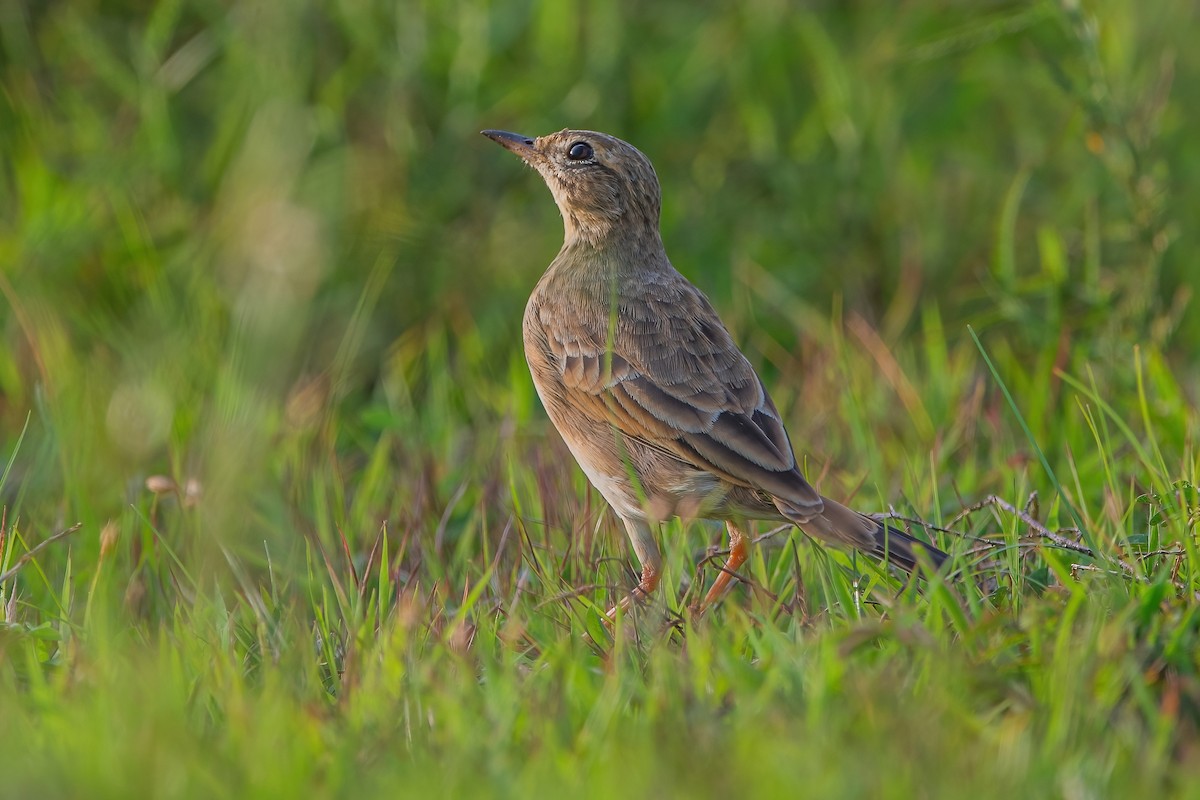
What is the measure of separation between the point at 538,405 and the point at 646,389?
6.67 ft

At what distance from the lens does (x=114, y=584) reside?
4441 mm

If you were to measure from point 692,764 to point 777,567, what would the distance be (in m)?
1.80

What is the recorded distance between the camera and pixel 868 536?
4.17 m

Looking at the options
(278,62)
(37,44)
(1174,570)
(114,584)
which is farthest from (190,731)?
(37,44)

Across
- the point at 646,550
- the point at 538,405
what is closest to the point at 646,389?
the point at 646,550

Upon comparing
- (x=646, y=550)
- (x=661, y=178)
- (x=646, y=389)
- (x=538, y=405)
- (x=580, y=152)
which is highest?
(x=580, y=152)

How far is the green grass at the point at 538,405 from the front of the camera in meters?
2.96

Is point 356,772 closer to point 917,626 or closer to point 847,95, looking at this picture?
point 917,626

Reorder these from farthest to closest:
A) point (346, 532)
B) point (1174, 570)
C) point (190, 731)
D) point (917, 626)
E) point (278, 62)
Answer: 1. point (278, 62)
2. point (346, 532)
3. point (1174, 570)
4. point (917, 626)
5. point (190, 731)

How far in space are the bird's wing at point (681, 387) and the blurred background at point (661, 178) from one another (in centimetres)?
90

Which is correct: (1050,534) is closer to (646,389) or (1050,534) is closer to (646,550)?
(646,550)

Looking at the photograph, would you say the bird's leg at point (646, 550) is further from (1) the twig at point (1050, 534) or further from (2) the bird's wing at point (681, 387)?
(1) the twig at point (1050, 534)

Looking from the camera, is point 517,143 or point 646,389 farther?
point 517,143

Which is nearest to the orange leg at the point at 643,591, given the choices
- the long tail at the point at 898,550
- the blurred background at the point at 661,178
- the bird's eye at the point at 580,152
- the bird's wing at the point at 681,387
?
the bird's wing at the point at 681,387
